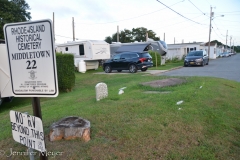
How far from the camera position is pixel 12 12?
91.9ft

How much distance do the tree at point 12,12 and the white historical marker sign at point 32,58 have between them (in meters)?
27.0

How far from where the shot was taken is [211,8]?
41.3 m

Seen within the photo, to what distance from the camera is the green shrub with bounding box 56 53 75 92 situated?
11.1 m

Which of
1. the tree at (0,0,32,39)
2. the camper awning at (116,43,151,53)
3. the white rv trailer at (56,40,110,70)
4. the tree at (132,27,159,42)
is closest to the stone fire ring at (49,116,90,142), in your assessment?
the white rv trailer at (56,40,110,70)

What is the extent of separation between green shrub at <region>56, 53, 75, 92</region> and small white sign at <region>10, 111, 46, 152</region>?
910 cm

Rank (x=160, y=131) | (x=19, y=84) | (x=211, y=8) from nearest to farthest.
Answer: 1. (x=19, y=84)
2. (x=160, y=131)
3. (x=211, y=8)

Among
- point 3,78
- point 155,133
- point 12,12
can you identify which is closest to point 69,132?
point 155,133

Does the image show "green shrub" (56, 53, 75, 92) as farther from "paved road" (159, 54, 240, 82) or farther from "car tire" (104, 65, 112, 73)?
"car tire" (104, 65, 112, 73)

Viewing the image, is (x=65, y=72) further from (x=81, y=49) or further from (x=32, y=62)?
(x=81, y=49)

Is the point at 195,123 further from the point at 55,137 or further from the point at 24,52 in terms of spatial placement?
the point at 24,52

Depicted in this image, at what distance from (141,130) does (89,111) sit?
164 centimetres

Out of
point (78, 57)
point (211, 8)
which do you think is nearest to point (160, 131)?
point (78, 57)

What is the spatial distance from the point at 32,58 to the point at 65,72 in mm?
9451

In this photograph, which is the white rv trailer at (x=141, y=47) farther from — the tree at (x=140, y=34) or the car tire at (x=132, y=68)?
the tree at (x=140, y=34)
